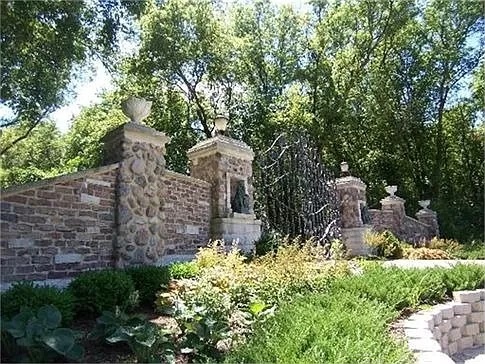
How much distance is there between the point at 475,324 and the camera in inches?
228

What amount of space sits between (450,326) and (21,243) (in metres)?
5.25

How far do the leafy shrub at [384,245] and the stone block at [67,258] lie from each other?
29.0ft

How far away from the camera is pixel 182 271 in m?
5.56

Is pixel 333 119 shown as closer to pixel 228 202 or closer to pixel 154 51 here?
pixel 154 51

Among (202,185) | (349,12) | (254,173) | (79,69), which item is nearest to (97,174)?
(202,185)

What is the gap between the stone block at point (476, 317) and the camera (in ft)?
18.8

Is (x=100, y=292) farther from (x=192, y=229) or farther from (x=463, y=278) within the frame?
(x=463, y=278)

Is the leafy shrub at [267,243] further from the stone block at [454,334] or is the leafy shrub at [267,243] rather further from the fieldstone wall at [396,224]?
the fieldstone wall at [396,224]

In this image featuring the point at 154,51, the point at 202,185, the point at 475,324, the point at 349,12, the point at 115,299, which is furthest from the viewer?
the point at 349,12

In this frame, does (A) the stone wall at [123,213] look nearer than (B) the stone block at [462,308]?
Yes

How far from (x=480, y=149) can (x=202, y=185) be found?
694 inches

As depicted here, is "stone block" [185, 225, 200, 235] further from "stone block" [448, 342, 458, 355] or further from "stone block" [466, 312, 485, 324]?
"stone block" [466, 312, 485, 324]

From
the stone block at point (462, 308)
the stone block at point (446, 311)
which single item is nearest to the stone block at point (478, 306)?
the stone block at point (462, 308)

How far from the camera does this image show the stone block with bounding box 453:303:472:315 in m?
5.47
